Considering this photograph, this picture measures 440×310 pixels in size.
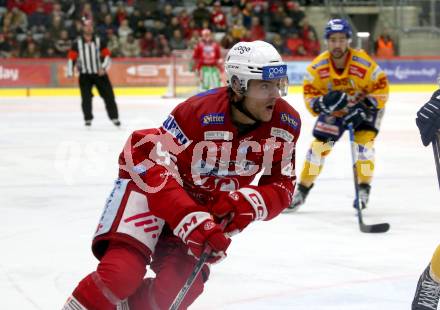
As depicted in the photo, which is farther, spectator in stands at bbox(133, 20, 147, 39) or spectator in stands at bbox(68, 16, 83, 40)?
spectator in stands at bbox(133, 20, 147, 39)

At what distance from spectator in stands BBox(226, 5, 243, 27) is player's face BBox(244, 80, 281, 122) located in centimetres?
1601

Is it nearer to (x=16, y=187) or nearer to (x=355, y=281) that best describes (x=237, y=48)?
(x=355, y=281)

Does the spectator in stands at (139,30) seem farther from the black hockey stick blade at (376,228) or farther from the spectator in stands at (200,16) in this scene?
the black hockey stick blade at (376,228)

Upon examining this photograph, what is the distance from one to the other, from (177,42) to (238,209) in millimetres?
15498

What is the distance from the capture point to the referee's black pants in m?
11.7

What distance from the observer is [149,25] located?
18859 millimetres

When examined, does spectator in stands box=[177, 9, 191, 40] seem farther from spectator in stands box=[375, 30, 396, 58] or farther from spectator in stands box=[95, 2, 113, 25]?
spectator in stands box=[375, 30, 396, 58]

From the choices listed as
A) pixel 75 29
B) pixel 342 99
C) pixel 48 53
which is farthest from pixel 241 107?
pixel 75 29

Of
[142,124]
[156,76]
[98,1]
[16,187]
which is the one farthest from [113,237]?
[98,1]

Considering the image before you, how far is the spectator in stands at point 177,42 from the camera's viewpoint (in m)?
18.1

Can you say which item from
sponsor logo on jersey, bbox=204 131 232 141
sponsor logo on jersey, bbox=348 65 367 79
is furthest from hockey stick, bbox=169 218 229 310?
sponsor logo on jersey, bbox=348 65 367 79

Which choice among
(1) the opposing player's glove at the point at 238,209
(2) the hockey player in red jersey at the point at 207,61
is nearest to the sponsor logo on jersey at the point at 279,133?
(1) the opposing player's glove at the point at 238,209

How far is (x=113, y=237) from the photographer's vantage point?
9.56 ft

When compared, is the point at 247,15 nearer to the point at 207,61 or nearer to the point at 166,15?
the point at 166,15
